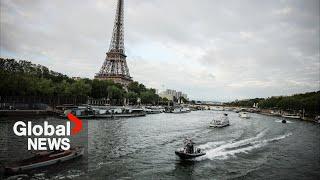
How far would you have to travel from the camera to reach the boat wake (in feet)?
120

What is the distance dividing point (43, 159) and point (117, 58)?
126191 millimetres

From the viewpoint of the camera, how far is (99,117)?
74.9 metres

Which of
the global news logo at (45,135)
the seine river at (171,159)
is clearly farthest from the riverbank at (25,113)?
the seine river at (171,159)

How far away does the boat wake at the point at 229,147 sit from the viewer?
36.7m

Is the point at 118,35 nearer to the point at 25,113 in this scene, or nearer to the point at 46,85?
the point at 46,85

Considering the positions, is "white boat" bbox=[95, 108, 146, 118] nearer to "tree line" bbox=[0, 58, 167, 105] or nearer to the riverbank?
the riverbank

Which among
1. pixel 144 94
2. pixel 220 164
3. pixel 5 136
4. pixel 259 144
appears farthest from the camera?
pixel 144 94

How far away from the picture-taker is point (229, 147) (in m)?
41.9

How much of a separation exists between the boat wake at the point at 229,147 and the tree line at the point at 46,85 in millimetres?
50108

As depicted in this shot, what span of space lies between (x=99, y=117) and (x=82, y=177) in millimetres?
51027

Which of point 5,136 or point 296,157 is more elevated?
point 5,136

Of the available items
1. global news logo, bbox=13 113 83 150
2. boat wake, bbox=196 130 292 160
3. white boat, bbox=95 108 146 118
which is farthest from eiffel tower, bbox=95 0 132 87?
boat wake, bbox=196 130 292 160

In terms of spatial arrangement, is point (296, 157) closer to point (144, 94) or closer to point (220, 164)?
point (220, 164)

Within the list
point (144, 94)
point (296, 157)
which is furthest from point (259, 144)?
point (144, 94)
